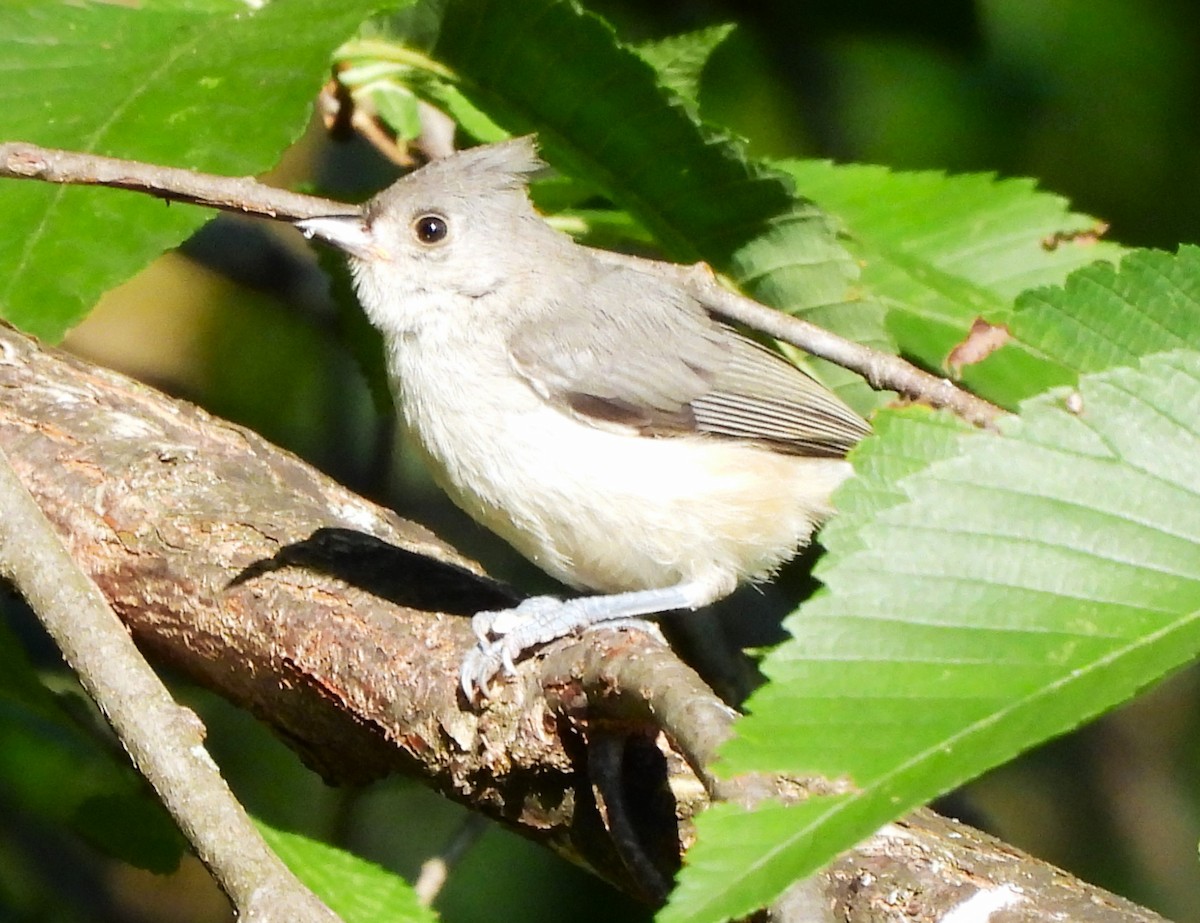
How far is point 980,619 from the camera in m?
1.43

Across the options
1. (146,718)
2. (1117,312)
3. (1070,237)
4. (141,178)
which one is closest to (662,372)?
(1070,237)

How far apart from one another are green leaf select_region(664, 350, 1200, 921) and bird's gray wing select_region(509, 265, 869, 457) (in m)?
1.48

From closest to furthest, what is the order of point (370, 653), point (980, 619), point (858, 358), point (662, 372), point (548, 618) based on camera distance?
point (980, 619), point (858, 358), point (370, 653), point (548, 618), point (662, 372)

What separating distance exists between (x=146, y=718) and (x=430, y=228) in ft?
4.97

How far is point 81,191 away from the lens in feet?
8.52

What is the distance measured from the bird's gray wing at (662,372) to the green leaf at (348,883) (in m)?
1.01

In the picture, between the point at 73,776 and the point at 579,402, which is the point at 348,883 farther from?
the point at 73,776

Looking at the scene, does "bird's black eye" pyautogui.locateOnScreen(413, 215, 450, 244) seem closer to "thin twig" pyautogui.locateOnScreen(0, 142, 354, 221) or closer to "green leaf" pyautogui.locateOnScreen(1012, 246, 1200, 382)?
"thin twig" pyautogui.locateOnScreen(0, 142, 354, 221)

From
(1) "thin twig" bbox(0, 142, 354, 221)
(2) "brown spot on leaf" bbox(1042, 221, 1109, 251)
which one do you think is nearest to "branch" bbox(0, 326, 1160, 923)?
(1) "thin twig" bbox(0, 142, 354, 221)

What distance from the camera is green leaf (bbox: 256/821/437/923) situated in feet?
7.55

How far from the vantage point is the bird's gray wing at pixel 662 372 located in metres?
3.05

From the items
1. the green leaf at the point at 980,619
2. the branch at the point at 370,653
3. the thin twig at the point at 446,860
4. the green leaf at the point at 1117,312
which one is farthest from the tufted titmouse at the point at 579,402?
the green leaf at the point at 980,619

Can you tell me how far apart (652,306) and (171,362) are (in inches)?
105

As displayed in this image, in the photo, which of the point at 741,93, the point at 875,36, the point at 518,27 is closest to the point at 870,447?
the point at 518,27
